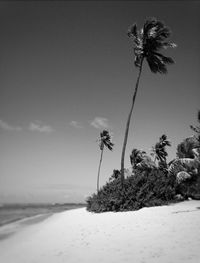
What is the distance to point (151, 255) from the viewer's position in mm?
7680

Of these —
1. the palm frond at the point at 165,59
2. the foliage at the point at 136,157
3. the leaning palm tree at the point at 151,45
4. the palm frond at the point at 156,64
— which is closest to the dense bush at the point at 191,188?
the leaning palm tree at the point at 151,45

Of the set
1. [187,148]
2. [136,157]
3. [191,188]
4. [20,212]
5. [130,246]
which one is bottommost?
[130,246]

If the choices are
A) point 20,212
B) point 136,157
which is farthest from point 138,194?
point 20,212

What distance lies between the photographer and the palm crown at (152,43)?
1017 inches

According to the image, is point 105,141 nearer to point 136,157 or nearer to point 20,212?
point 136,157

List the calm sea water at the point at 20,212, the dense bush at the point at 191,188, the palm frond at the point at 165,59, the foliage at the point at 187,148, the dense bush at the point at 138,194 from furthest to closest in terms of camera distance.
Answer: the calm sea water at the point at 20,212 < the foliage at the point at 187,148 < the palm frond at the point at 165,59 < the dense bush at the point at 191,188 < the dense bush at the point at 138,194

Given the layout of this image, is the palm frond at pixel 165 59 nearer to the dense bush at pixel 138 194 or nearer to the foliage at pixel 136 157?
the dense bush at pixel 138 194

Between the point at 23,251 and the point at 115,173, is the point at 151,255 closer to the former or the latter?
the point at 23,251

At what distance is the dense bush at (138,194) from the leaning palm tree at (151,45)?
4.20 m

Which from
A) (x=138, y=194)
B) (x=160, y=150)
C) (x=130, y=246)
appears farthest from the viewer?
(x=160, y=150)

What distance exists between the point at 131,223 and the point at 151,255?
209 inches

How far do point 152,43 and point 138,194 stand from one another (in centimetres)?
1552

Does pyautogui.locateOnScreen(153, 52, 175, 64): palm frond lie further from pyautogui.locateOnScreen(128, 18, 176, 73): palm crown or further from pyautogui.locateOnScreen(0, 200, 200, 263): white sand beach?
pyautogui.locateOnScreen(0, 200, 200, 263): white sand beach

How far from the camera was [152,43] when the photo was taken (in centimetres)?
2603
